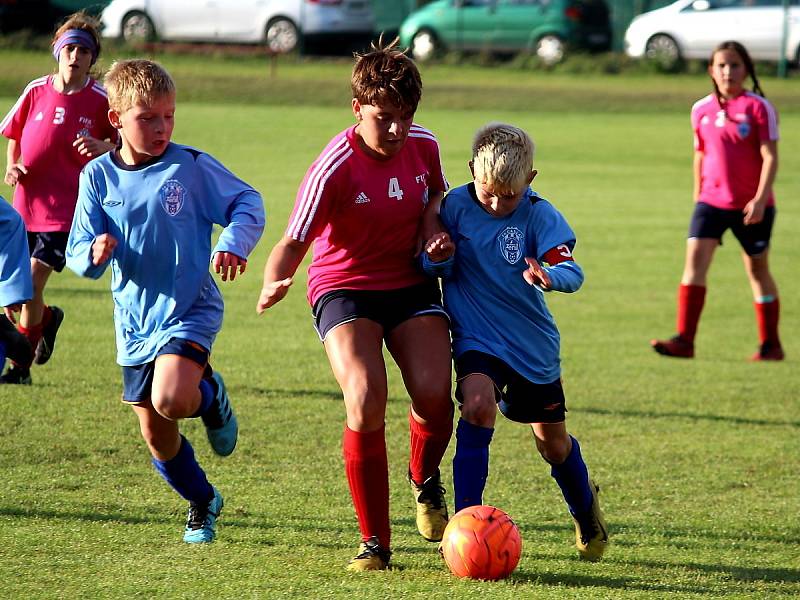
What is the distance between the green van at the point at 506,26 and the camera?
29297 mm

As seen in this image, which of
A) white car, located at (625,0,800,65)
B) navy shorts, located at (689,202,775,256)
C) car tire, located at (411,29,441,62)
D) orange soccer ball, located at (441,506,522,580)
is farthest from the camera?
car tire, located at (411,29,441,62)

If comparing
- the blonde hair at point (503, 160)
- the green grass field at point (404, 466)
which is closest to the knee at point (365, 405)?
the green grass field at point (404, 466)

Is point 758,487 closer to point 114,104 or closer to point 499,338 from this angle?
point 499,338

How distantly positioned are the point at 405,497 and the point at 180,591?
5.65ft

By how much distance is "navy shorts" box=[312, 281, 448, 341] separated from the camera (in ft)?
16.2

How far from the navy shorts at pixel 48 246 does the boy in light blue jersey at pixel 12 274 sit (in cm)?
265

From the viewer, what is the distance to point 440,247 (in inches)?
187

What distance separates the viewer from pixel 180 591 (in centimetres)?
432

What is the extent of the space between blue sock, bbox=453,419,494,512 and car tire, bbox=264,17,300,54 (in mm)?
25365

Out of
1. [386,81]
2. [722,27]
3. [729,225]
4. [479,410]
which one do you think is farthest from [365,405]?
[722,27]

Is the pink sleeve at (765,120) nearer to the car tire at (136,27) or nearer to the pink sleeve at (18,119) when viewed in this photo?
the pink sleeve at (18,119)

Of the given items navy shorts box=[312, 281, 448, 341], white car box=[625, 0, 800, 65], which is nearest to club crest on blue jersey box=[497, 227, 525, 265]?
navy shorts box=[312, 281, 448, 341]

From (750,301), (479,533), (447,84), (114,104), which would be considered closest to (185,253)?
(114,104)

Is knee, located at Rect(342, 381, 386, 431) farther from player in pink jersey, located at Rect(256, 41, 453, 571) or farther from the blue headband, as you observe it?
the blue headband
